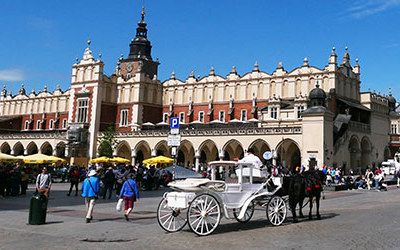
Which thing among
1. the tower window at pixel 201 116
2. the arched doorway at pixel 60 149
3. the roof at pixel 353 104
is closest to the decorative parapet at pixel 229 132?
the tower window at pixel 201 116

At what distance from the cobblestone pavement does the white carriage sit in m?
0.31

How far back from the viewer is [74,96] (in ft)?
203

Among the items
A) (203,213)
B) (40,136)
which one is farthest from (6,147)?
(203,213)

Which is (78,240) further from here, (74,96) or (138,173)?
(74,96)

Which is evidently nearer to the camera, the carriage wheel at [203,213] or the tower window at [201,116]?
the carriage wheel at [203,213]

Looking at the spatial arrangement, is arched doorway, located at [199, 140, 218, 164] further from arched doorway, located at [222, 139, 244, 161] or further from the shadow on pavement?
the shadow on pavement

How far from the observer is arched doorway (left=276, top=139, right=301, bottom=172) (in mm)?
42019

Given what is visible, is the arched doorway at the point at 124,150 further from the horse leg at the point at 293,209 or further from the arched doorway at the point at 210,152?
the horse leg at the point at 293,209

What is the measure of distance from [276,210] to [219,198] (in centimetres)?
213

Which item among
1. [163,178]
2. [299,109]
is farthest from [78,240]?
[299,109]

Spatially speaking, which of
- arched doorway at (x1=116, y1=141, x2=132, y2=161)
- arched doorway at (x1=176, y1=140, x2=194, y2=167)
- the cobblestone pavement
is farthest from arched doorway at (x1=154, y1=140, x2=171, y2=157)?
the cobblestone pavement

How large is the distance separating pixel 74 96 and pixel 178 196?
5455cm

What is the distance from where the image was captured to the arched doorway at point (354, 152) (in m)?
47.2

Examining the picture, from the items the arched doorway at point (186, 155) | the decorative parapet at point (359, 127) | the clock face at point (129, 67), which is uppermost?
the clock face at point (129, 67)
